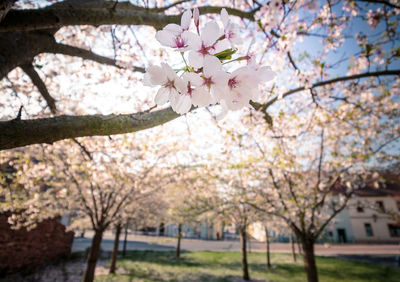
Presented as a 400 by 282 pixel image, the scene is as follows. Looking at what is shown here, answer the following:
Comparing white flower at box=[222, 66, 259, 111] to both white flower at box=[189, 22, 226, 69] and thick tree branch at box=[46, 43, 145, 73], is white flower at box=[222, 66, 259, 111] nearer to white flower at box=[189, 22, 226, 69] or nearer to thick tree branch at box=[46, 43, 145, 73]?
white flower at box=[189, 22, 226, 69]

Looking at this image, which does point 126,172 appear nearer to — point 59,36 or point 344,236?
point 59,36

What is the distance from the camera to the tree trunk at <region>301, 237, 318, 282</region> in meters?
5.31

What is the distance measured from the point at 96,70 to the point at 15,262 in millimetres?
9359

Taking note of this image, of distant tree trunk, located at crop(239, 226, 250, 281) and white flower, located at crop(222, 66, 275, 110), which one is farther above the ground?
white flower, located at crop(222, 66, 275, 110)

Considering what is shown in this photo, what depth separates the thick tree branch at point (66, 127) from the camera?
52.2 inches

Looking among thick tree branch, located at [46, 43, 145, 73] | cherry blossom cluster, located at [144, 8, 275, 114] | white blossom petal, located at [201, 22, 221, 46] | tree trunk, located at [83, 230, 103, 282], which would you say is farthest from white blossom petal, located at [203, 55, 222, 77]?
tree trunk, located at [83, 230, 103, 282]

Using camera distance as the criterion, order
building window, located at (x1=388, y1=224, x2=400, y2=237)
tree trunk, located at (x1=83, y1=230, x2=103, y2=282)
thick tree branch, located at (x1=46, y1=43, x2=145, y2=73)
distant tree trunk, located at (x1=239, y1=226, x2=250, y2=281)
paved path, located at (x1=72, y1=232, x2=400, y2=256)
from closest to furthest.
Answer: thick tree branch, located at (x1=46, y1=43, x2=145, y2=73) < tree trunk, located at (x1=83, y1=230, x2=103, y2=282) < distant tree trunk, located at (x1=239, y1=226, x2=250, y2=281) < paved path, located at (x1=72, y1=232, x2=400, y2=256) < building window, located at (x1=388, y1=224, x2=400, y2=237)

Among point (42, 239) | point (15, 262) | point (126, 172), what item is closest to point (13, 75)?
point (126, 172)

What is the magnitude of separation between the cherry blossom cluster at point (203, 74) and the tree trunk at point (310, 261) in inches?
245

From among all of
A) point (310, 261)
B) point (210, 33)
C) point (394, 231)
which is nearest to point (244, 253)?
point (310, 261)

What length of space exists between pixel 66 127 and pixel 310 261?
6.64 metres

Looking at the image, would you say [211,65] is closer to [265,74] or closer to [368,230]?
[265,74]

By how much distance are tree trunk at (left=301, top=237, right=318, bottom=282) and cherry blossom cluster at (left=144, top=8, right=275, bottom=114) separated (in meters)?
6.23

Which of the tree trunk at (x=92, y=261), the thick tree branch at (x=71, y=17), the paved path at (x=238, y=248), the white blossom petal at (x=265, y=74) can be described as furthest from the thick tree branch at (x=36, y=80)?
the paved path at (x=238, y=248)
